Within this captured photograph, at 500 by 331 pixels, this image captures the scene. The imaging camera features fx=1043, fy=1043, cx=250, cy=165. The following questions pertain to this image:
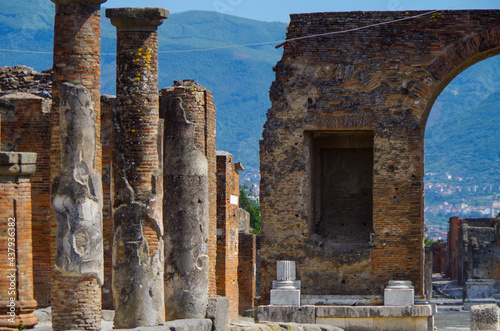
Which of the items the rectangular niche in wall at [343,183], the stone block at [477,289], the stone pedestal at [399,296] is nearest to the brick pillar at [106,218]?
the rectangular niche in wall at [343,183]

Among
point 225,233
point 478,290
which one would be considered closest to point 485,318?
point 225,233

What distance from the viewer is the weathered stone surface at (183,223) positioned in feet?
53.0

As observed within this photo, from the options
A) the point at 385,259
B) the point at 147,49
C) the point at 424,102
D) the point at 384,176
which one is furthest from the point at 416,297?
the point at 147,49

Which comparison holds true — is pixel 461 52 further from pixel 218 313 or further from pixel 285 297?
pixel 218 313

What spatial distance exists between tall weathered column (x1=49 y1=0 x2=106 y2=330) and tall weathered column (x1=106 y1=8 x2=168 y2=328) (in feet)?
3.79

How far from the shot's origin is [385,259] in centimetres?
2056

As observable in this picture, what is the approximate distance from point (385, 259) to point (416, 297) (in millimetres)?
950

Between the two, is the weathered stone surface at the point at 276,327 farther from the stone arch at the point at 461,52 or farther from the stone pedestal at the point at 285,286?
the stone arch at the point at 461,52

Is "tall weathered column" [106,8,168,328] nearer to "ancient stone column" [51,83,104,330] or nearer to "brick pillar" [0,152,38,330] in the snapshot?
"ancient stone column" [51,83,104,330]

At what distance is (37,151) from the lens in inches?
735

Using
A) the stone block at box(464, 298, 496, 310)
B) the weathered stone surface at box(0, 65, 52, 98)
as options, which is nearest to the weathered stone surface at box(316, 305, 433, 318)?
the weathered stone surface at box(0, 65, 52, 98)

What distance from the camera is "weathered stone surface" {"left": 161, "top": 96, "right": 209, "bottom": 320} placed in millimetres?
16141

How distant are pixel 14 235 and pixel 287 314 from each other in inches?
330

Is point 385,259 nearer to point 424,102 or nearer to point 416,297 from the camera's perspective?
point 416,297
